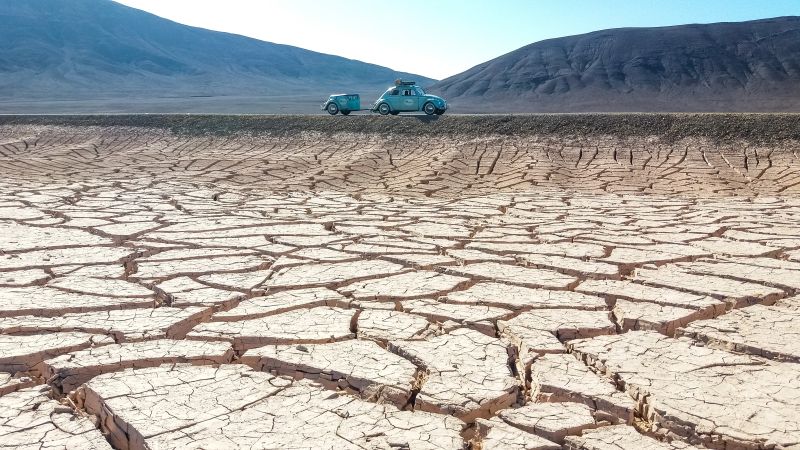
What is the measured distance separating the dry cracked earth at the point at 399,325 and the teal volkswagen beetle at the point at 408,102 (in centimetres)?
736

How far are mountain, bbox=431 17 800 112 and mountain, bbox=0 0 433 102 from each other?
1311 centimetres

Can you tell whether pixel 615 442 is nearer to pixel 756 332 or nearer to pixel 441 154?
pixel 756 332

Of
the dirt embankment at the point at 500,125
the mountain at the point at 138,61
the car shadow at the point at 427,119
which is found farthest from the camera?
the mountain at the point at 138,61

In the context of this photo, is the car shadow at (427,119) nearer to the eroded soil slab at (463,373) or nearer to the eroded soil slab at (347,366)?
the eroded soil slab at (463,373)

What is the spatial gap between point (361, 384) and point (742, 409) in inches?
48.2

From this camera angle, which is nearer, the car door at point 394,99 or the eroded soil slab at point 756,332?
the eroded soil slab at point 756,332

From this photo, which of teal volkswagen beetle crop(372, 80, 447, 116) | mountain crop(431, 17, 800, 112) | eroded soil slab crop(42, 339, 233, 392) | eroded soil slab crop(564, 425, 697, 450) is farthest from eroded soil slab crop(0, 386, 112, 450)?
mountain crop(431, 17, 800, 112)

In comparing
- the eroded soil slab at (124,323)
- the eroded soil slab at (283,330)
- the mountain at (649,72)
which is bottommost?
the eroded soil slab at (124,323)

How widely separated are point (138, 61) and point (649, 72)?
3855 centimetres

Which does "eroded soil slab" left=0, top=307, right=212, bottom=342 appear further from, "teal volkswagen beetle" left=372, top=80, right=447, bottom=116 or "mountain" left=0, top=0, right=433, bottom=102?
"mountain" left=0, top=0, right=433, bottom=102

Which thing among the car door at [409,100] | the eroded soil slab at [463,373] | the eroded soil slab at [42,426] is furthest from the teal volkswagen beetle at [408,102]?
the eroded soil slab at [42,426]

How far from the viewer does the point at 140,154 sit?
11.7m

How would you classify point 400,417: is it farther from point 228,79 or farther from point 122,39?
point 122,39

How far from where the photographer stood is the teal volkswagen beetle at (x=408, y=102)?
47.2ft
